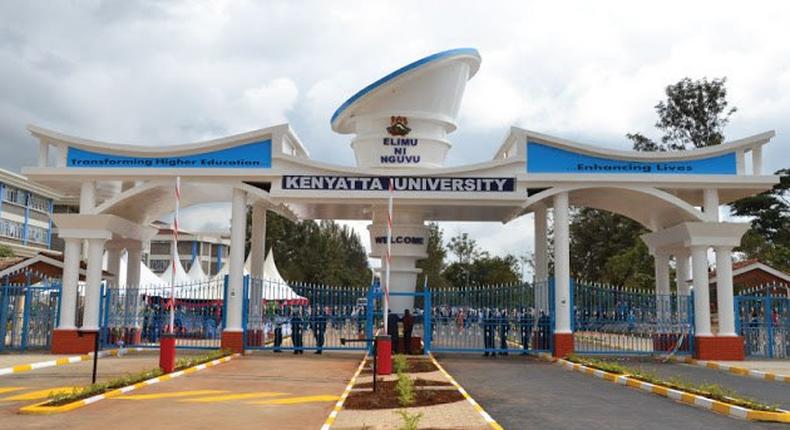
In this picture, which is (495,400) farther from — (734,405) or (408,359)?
(408,359)

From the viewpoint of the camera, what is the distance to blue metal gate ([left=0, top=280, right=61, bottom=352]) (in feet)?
65.7

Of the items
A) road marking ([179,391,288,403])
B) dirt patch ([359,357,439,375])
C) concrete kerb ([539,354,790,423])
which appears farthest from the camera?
dirt patch ([359,357,439,375])

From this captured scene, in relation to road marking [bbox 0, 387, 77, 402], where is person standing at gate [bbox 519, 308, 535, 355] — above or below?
above

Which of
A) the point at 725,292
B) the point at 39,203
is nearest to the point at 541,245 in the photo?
the point at 725,292

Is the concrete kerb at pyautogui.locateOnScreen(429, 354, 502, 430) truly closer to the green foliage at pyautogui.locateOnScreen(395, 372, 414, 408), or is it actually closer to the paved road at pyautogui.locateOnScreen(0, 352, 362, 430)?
the green foliage at pyautogui.locateOnScreen(395, 372, 414, 408)

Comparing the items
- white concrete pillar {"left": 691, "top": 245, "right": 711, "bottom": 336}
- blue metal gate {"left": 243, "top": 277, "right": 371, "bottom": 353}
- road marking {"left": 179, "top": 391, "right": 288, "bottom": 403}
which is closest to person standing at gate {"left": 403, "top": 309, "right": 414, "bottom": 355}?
blue metal gate {"left": 243, "top": 277, "right": 371, "bottom": 353}

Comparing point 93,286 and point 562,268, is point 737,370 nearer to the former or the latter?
point 562,268

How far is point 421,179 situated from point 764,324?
10409 millimetres

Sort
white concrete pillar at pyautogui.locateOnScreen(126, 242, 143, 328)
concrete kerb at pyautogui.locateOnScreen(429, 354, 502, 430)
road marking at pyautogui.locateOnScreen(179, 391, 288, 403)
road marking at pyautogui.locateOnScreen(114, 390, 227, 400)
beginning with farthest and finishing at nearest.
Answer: white concrete pillar at pyautogui.locateOnScreen(126, 242, 143, 328), road marking at pyautogui.locateOnScreen(114, 390, 227, 400), road marking at pyautogui.locateOnScreen(179, 391, 288, 403), concrete kerb at pyautogui.locateOnScreen(429, 354, 502, 430)

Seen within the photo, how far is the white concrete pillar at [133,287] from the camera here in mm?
20391

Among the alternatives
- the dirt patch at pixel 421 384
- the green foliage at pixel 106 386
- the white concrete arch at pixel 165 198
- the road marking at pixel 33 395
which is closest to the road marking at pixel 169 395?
the green foliage at pixel 106 386

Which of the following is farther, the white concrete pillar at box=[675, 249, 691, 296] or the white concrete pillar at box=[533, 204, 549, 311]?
the white concrete pillar at box=[675, 249, 691, 296]

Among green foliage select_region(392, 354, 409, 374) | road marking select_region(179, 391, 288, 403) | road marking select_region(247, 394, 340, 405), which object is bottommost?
road marking select_region(247, 394, 340, 405)

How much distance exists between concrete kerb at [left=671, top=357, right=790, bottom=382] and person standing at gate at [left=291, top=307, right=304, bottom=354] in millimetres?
9952
